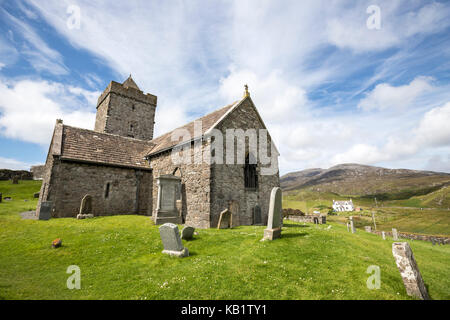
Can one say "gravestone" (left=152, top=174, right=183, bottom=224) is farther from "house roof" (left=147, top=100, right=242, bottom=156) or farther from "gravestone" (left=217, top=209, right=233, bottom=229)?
"house roof" (left=147, top=100, right=242, bottom=156)

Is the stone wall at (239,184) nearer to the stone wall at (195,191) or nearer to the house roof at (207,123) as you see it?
the stone wall at (195,191)

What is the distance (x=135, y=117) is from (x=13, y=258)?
87.3 ft

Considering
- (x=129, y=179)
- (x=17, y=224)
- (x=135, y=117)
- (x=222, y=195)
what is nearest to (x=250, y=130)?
(x=222, y=195)

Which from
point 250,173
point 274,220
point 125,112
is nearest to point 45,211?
point 250,173

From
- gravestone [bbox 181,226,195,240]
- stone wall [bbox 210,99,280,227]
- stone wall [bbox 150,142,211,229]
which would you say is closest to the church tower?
stone wall [bbox 150,142,211,229]

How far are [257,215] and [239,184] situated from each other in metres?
3.09

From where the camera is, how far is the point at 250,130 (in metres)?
16.9

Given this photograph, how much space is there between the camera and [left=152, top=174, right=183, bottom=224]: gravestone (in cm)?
1341

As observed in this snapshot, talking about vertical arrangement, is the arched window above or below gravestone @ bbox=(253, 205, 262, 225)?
above

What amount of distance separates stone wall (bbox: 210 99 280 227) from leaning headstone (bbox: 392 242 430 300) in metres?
9.20

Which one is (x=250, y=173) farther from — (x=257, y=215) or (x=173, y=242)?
(x=173, y=242)

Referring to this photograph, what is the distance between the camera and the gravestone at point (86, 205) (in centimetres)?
1467

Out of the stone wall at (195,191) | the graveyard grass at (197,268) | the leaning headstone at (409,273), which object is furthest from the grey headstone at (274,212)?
the stone wall at (195,191)

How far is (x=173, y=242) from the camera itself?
7.89 m
